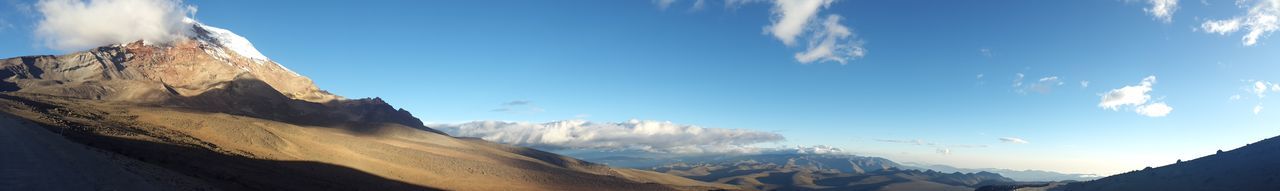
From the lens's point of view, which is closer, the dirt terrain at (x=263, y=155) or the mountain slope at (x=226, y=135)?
the dirt terrain at (x=263, y=155)

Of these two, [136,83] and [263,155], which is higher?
[136,83]

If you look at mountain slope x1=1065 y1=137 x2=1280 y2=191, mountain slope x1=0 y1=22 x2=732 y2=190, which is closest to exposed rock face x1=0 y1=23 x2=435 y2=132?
mountain slope x1=0 y1=22 x2=732 y2=190

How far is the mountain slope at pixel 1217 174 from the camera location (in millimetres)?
55062

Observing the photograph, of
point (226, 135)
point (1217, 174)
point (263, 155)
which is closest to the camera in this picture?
point (1217, 174)

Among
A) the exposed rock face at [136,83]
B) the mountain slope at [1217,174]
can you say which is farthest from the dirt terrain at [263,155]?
the mountain slope at [1217,174]

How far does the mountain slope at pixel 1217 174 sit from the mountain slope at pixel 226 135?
84280 mm

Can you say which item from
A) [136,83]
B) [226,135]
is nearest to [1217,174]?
[226,135]

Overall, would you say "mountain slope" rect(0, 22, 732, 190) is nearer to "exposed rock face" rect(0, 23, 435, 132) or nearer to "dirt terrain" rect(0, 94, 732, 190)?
"dirt terrain" rect(0, 94, 732, 190)

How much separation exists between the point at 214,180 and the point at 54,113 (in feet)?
161

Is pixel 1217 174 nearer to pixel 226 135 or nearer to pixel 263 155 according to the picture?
pixel 263 155

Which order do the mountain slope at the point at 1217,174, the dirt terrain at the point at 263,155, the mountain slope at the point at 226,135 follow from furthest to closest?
the mountain slope at the point at 226,135
the mountain slope at the point at 1217,174
the dirt terrain at the point at 263,155

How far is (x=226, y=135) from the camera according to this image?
277 ft

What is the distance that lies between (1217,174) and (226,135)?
121407 mm

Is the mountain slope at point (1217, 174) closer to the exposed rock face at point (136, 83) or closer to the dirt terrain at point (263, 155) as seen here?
the dirt terrain at point (263, 155)
